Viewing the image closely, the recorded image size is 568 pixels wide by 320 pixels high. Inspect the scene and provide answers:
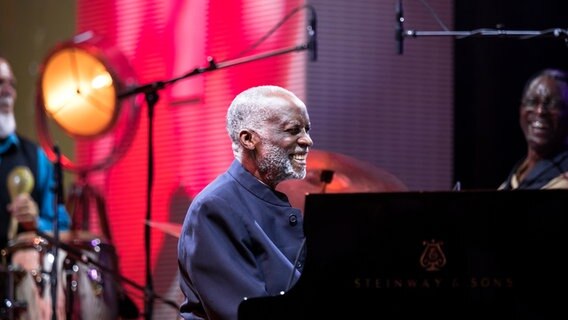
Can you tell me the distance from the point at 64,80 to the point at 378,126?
5.64 feet

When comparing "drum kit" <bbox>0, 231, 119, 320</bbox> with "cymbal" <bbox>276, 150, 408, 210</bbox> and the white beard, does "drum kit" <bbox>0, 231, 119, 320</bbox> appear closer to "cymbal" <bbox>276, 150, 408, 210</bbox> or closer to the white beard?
the white beard

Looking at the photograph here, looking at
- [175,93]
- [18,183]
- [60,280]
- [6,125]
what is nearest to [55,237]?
[60,280]

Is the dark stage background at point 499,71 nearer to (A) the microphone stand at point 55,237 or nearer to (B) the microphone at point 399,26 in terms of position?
(B) the microphone at point 399,26

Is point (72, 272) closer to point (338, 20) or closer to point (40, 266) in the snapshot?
point (40, 266)

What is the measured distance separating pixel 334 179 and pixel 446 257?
1737 millimetres

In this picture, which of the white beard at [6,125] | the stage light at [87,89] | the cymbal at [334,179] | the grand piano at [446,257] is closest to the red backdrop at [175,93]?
the stage light at [87,89]

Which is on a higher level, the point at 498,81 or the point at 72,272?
the point at 498,81

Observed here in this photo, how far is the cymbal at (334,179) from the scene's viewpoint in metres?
4.23

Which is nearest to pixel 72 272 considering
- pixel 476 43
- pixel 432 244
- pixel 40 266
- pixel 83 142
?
pixel 40 266

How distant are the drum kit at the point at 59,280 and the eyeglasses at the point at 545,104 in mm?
2088

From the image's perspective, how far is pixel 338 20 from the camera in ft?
17.4

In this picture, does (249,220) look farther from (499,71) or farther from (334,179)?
(499,71)

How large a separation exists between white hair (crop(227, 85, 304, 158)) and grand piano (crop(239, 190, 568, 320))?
795 millimetres

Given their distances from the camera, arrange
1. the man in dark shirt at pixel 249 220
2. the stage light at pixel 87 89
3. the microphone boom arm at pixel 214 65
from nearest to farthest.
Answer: the man in dark shirt at pixel 249 220
the microphone boom arm at pixel 214 65
the stage light at pixel 87 89
